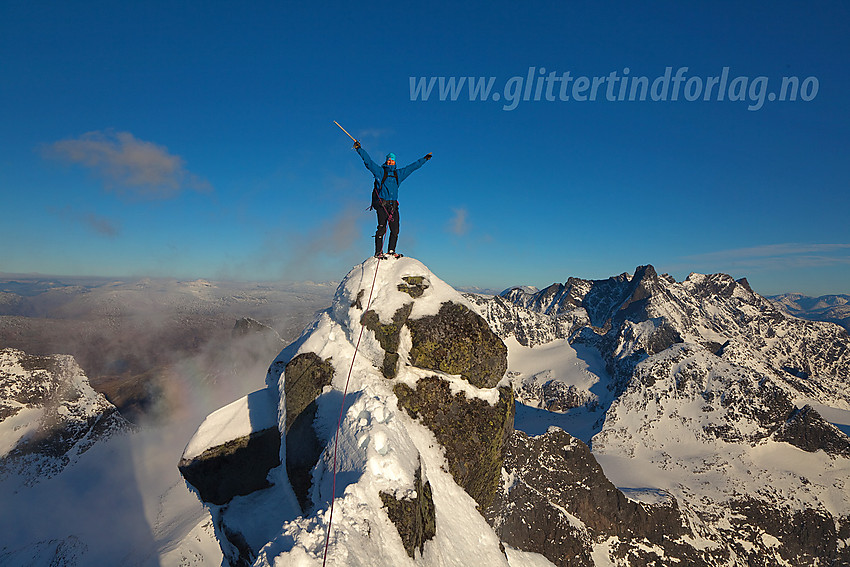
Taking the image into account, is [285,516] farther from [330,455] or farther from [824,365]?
[824,365]

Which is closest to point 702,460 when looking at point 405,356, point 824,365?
point 405,356

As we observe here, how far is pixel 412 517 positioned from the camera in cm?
905

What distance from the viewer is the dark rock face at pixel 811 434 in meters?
62.3

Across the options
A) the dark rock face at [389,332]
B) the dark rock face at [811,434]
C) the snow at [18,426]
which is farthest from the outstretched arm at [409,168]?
the dark rock face at [811,434]

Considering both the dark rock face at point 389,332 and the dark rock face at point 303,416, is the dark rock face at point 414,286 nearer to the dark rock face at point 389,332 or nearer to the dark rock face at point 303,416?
the dark rock face at point 389,332

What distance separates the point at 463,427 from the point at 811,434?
9019 centimetres

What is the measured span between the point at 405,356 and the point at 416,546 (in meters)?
7.30

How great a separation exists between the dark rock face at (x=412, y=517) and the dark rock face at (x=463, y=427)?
383 cm

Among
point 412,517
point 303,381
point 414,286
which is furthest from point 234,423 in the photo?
point 412,517

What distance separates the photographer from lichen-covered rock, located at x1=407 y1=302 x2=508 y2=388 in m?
15.4

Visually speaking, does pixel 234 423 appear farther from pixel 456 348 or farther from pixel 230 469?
pixel 456 348

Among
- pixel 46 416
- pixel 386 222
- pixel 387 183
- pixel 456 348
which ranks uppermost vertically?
pixel 387 183

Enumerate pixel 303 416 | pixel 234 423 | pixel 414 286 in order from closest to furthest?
pixel 303 416 → pixel 234 423 → pixel 414 286

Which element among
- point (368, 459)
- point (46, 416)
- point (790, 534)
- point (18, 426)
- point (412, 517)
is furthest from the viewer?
point (46, 416)
